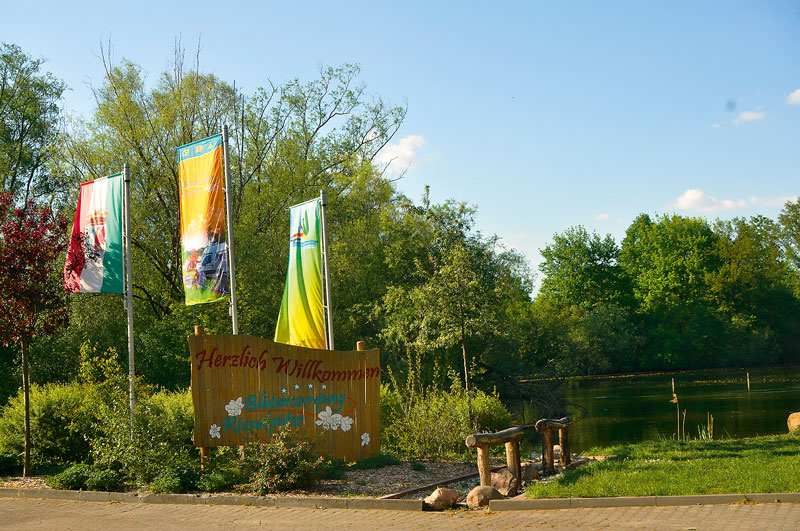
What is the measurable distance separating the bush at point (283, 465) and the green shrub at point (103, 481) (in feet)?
7.53

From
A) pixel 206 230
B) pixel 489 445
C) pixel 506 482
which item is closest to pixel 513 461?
pixel 506 482

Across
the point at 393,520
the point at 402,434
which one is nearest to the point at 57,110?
the point at 402,434

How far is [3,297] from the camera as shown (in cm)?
1305

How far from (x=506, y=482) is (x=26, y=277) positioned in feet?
29.9

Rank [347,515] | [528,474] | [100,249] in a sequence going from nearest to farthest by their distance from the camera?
[347,515]
[528,474]
[100,249]

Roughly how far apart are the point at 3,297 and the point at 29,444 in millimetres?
2738

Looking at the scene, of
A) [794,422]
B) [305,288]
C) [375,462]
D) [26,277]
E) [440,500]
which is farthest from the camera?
[794,422]

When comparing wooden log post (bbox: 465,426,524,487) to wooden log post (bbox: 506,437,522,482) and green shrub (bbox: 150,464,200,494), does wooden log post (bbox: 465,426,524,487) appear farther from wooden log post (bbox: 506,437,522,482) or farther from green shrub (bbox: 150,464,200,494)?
green shrub (bbox: 150,464,200,494)

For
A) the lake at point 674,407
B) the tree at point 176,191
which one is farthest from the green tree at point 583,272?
the tree at point 176,191

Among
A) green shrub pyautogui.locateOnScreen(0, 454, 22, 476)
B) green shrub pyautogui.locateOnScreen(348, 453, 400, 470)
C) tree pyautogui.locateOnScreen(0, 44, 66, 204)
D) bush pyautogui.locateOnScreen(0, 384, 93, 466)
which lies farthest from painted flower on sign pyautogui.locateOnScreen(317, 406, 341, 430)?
tree pyautogui.locateOnScreen(0, 44, 66, 204)

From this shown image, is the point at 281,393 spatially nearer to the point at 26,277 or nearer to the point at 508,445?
the point at 508,445

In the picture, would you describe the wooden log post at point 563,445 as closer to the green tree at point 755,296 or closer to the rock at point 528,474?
the rock at point 528,474

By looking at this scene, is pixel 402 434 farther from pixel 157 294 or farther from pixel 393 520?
pixel 157 294

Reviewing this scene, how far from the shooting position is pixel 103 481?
11969 millimetres
